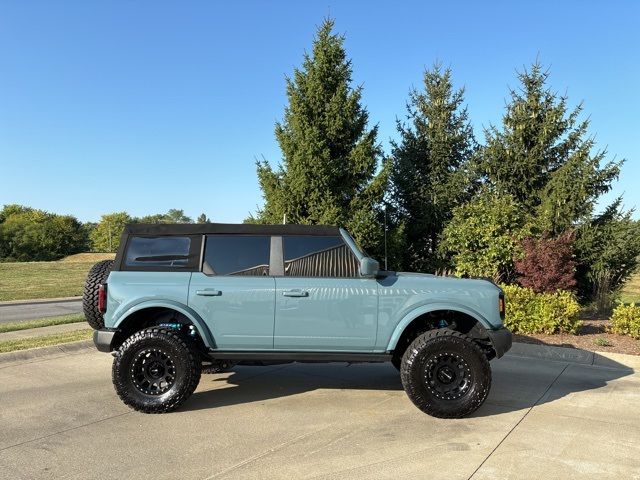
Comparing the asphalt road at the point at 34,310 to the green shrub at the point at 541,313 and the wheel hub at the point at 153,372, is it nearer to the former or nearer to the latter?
the wheel hub at the point at 153,372

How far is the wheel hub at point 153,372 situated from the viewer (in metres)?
4.79

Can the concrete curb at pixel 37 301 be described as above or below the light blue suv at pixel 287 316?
below

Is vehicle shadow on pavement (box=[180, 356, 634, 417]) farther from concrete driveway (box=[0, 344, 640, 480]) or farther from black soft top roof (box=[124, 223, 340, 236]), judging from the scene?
black soft top roof (box=[124, 223, 340, 236])

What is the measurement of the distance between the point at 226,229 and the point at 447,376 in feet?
8.55

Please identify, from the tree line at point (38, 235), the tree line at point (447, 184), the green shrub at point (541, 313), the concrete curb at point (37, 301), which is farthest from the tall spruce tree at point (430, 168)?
the tree line at point (38, 235)

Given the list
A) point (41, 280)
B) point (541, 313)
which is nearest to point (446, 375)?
point (541, 313)

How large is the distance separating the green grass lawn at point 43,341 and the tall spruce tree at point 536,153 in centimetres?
1005

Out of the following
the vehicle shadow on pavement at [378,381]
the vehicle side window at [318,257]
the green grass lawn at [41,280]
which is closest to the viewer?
the vehicle side window at [318,257]

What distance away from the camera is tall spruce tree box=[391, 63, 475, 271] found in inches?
535

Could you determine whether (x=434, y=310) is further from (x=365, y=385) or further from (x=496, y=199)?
(x=496, y=199)

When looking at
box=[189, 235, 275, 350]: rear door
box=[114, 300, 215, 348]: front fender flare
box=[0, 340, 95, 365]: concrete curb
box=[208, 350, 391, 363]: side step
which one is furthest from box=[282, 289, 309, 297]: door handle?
box=[0, 340, 95, 365]: concrete curb

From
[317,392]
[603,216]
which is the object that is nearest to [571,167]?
[603,216]

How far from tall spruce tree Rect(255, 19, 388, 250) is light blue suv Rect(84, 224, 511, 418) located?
715cm

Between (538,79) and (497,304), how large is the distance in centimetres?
999
